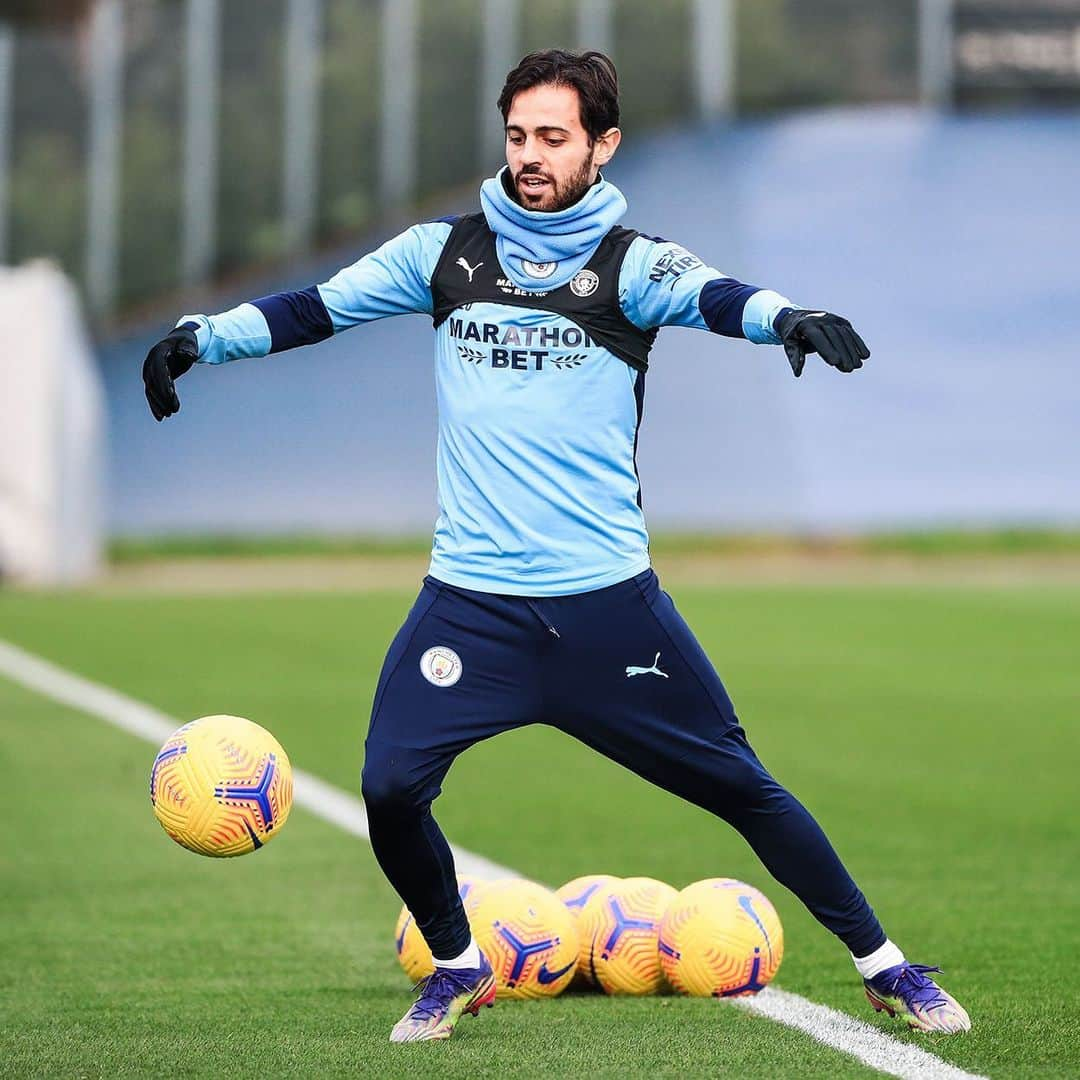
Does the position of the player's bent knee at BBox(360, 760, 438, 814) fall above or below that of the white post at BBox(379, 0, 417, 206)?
below

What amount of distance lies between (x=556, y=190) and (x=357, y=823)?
16.7 ft

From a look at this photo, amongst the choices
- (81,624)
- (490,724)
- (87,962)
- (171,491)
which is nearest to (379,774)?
(490,724)

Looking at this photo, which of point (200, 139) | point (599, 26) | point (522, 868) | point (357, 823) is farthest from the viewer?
point (200, 139)

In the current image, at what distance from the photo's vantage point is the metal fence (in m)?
36.8

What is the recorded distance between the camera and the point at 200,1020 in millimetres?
6020

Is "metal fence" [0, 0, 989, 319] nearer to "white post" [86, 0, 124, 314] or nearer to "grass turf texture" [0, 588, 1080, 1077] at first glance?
"white post" [86, 0, 124, 314]

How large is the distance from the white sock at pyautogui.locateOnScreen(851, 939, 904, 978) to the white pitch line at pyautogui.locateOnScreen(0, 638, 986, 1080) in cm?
16

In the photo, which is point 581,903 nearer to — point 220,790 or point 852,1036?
point 852,1036

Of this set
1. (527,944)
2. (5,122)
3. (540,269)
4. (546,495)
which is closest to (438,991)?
(527,944)

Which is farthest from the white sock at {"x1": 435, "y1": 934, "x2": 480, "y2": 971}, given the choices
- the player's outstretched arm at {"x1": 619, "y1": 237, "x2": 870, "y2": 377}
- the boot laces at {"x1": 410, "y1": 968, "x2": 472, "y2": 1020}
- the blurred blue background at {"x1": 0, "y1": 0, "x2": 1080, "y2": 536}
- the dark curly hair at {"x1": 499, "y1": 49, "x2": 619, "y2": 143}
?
the blurred blue background at {"x1": 0, "y1": 0, "x2": 1080, "y2": 536}

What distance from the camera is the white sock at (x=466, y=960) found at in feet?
19.4

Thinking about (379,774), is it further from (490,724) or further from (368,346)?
(368,346)

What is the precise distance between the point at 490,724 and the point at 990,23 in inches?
1323

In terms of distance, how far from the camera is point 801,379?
1407 inches
